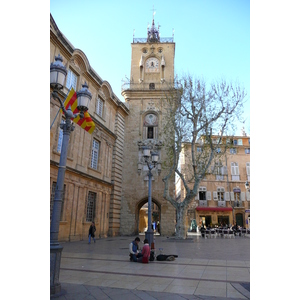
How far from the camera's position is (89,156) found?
64.8 ft

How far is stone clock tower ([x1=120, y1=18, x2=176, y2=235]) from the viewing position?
77.8 ft

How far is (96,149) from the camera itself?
21.2m

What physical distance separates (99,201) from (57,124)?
766 cm

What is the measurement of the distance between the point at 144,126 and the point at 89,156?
7.97m

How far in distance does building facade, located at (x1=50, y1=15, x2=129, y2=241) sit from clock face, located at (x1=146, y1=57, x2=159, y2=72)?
5.57 meters

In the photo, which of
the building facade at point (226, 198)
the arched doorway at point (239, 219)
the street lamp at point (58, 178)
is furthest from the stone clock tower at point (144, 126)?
the street lamp at point (58, 178)

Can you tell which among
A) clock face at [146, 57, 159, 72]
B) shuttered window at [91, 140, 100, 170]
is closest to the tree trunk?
shuttered window at [91, 140, 100, 170]

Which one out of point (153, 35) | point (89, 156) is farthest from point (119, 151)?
point (153, 35)

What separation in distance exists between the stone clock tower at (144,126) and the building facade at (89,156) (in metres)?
0.86

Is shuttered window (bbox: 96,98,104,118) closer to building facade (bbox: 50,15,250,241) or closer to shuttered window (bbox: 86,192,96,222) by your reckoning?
building facade (bbox: 50,15,250,241)

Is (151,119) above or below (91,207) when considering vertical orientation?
above

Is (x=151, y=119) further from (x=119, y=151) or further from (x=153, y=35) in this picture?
(x=153, y=35)
